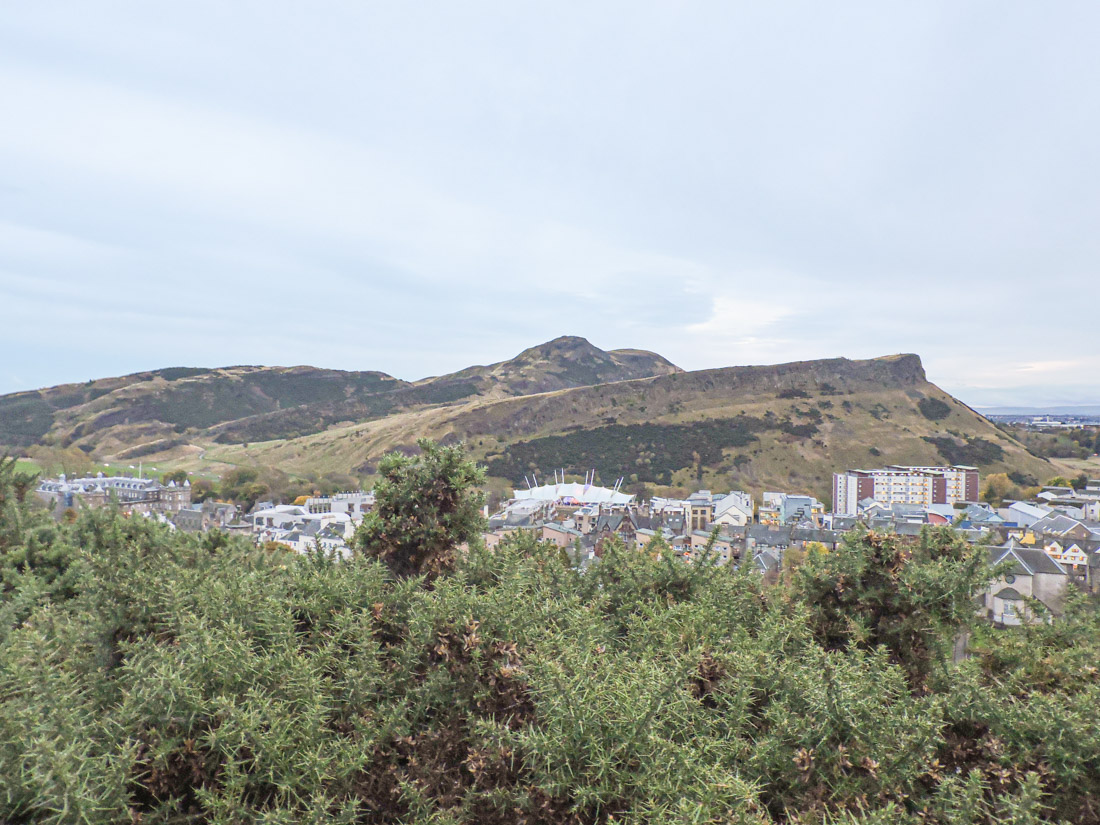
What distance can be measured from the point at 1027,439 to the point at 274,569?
15343cm

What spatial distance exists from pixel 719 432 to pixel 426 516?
98.9 m

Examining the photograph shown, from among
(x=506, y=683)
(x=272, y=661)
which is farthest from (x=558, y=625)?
(x=272, y=661)

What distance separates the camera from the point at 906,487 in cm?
7725

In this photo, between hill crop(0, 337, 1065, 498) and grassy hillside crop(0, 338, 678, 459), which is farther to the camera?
grassy hillside crop(0, 338, 678, 459)

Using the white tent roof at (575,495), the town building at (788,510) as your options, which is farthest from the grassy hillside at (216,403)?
the town building at (788,510)

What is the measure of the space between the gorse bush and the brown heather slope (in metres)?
83.0

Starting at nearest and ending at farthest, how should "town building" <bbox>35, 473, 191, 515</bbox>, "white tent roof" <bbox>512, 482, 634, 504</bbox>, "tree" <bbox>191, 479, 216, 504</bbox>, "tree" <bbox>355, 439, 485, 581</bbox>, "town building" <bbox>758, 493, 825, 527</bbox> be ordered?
1. "tree" <bbox>355, 439, 485, 581</bbox>
2. "town building" <bbox>35, 473, 191, 515</bbox>
3. "town building" <bbox>758, 493, 825, 527</bbox>
4. "tree" <bbox>191, 479, 216, 504</bbox>
5. "white tent roof" <bbox>512, 482, 634, 504</bbox>

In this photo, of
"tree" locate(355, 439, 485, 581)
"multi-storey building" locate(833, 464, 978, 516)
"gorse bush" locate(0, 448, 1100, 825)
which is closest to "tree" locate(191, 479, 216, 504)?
"tree" locate(355, 439, 485, 581)

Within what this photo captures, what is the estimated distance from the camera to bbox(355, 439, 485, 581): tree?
510 centimetres

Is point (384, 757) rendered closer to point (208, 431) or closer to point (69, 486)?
point (69, 486)

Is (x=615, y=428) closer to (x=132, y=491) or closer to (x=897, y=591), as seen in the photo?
(x=132, y=491)

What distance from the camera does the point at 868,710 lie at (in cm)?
251

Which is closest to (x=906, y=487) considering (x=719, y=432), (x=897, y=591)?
(x=719, y=432)

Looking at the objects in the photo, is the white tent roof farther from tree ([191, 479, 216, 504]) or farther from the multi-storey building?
tree ([191, 479, 216, 504])
